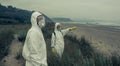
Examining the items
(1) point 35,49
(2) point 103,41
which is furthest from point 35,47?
(2) point 103,41

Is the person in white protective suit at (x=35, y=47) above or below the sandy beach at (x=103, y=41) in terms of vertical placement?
above

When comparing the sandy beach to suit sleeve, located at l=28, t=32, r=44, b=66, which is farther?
the sandy beach

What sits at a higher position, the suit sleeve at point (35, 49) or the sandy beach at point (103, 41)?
the suit sleeve at point (35, 49)

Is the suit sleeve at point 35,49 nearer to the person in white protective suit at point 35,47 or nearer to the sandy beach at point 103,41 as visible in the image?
the person in white protective suit at point 35,47

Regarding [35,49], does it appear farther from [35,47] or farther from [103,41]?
[103,41]

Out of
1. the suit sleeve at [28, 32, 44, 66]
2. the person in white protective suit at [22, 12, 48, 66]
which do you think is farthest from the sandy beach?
the suit sleeve at [28, 32, 44, 66]

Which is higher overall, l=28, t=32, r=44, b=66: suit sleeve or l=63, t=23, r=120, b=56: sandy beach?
l=28, t=32, r=44, b=66: suit sleeve

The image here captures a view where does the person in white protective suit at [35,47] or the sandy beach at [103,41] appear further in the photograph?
the sandy beach at [103,41]

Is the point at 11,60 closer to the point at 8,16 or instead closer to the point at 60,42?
the point at 60,42

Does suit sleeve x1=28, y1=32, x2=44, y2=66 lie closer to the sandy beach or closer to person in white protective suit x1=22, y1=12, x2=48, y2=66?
person in white protective suit x1=22, y1=12, x2=48, y2=66

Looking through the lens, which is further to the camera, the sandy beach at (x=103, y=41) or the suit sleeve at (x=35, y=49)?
the sandy beach at (x=103, y=41)

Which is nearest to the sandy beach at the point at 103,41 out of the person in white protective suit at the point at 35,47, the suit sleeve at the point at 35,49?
the person in white protective suit at the point at 35,47

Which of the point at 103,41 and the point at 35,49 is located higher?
the point at 35,49
